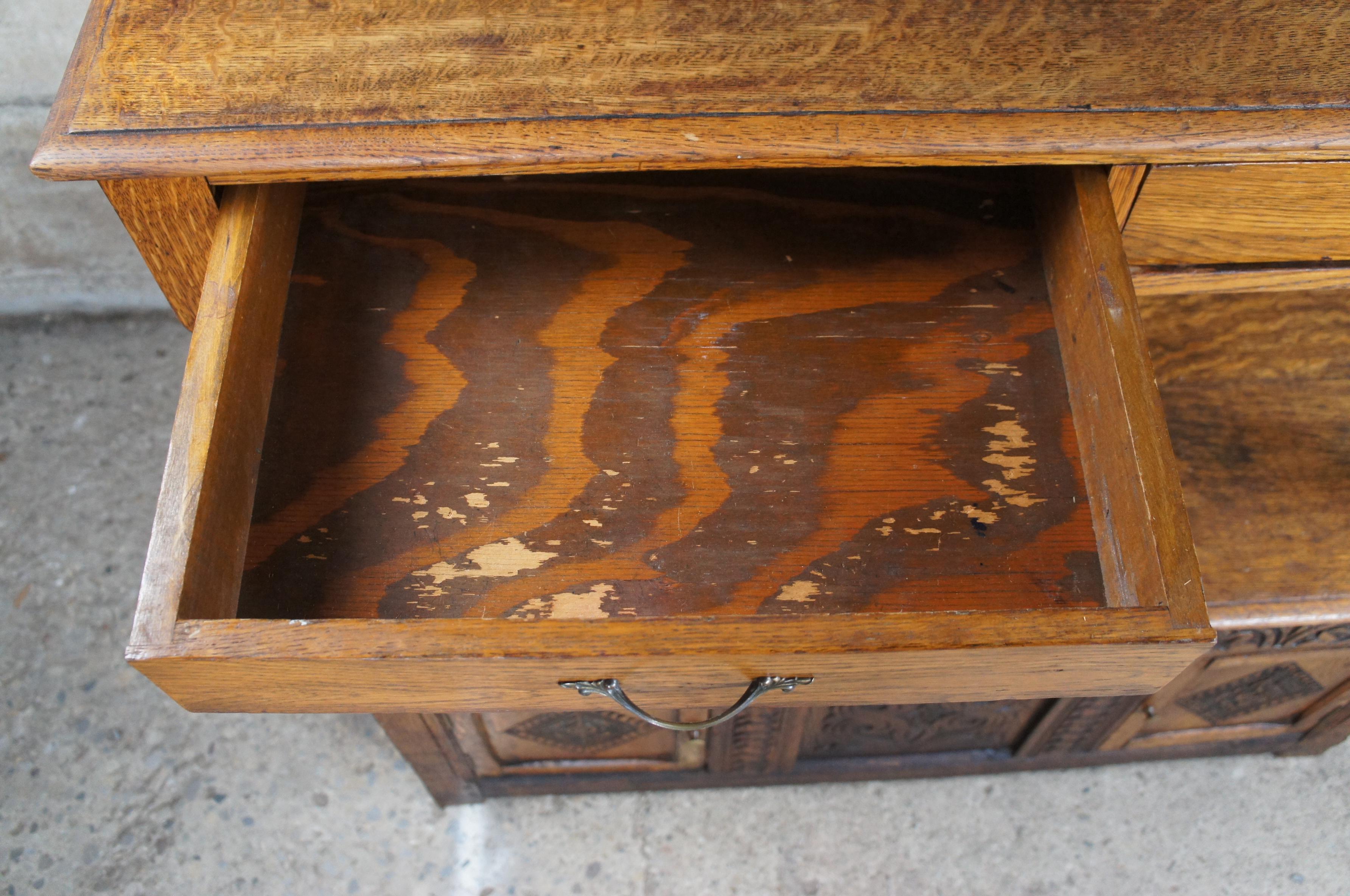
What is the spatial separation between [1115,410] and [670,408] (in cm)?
37

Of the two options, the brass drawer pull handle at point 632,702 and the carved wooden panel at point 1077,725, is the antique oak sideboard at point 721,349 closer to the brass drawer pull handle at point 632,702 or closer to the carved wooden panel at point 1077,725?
the brass drawer pull handle at point 632,702

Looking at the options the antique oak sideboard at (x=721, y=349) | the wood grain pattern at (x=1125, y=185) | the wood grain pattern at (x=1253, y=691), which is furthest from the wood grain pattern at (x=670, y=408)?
the wood grain pattern at (x=1253, y=691)

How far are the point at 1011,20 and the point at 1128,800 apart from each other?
3.46ft

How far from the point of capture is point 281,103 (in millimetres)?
788

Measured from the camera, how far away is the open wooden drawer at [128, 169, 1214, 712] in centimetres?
73

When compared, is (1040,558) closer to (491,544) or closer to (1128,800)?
(491,544)

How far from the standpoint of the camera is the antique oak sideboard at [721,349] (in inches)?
29.8

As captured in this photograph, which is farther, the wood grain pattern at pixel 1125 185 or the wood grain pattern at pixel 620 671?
the wood grain pattern at pixel 1125 185

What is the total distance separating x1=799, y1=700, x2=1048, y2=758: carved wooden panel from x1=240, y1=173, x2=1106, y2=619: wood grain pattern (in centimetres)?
40

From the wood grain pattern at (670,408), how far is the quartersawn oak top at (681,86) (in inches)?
9.0

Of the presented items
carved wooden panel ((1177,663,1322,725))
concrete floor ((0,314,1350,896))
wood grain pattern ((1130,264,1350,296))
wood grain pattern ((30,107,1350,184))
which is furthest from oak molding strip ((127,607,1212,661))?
concrete floor ((0,314,1350,896))

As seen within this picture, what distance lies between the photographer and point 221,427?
796mm

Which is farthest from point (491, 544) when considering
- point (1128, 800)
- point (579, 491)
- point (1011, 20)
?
point (1128, 800)

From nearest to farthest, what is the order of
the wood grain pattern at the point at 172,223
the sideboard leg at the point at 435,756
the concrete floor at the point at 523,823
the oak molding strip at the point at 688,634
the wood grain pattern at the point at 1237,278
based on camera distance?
the oak molding strip at the point at 688,634, the wood grain pattern at the point at 172,223, the wood grain pattern at the point at 1237,278, the sideboard leg at the point at 435,756, the concrete floor at the point at 523,823
